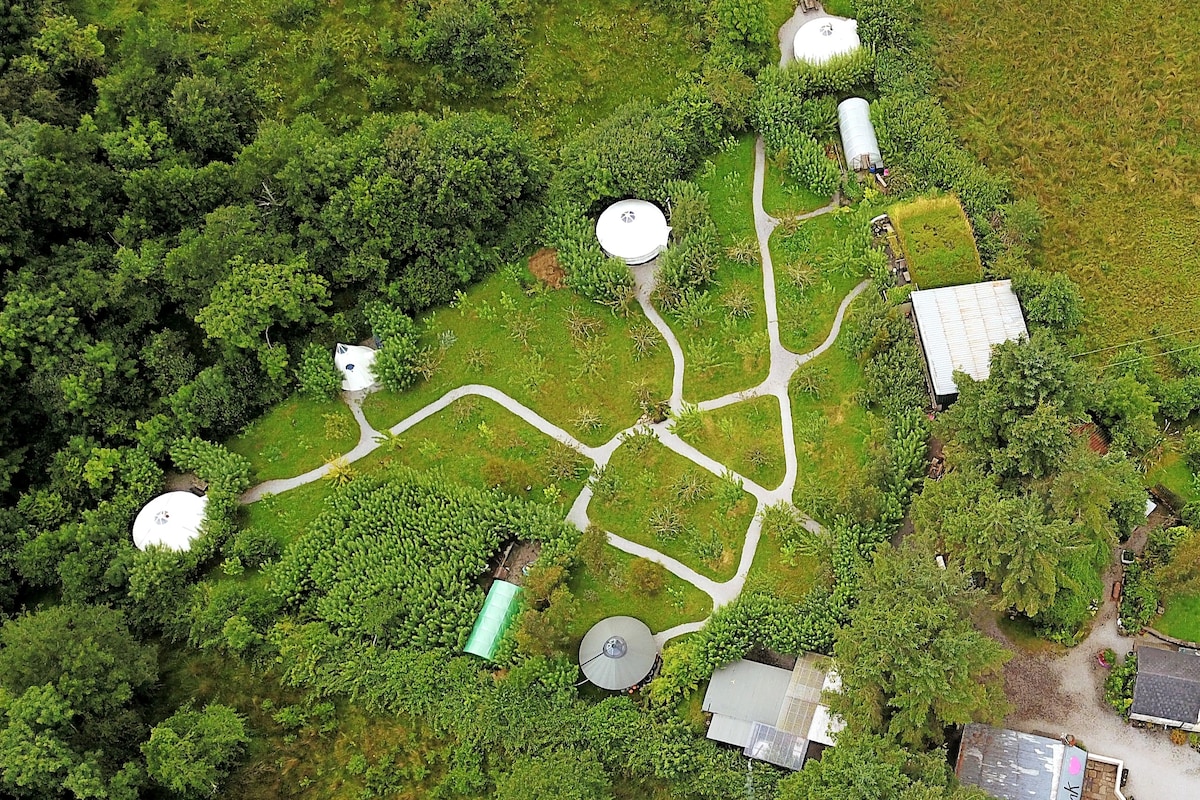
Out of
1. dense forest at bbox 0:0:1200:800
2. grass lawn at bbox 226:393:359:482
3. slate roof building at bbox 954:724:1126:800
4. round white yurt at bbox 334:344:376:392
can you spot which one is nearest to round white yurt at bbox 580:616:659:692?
dense forest at bbox 0:0:1200:800

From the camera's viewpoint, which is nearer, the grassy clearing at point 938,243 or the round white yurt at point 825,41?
the grassy clearing at point 938,243

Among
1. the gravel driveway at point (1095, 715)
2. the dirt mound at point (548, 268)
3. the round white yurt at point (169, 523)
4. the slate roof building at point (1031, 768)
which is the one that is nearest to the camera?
the slate roof building at point (1031, 768)

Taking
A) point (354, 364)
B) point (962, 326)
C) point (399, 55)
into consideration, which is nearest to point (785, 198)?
point (962, 326)

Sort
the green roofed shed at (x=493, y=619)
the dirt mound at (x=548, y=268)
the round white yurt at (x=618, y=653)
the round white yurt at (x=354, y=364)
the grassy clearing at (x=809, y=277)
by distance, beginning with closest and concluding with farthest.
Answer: the round white yurt at (x=618, y=653), the green roofed shed at (x=493, y=619), the grassy clearing at (x=809, y=277), the round white yurt at (x=354, y=364), the dirt mound at (x=548, y=268)

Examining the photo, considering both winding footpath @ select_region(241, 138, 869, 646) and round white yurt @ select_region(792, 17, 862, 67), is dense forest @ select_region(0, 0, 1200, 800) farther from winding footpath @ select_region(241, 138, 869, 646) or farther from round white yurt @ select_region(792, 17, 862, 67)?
winding footpath @ select_region(241, 138, 869, 646)

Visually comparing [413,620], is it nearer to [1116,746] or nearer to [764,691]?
[764,691]

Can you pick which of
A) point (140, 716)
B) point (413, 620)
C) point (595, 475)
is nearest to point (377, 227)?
point (595, 475)

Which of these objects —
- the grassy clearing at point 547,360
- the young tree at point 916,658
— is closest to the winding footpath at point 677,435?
the grassy clearing at point 547,360

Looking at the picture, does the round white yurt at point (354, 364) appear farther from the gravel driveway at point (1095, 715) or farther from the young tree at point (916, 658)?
the gravel driveway at point (1095, 715)
